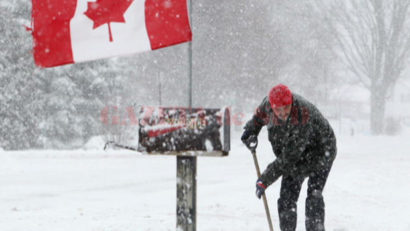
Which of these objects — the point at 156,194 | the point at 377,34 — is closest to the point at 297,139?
the point at 156,194

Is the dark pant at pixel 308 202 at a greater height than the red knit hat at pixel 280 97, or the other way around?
the red knit hat at pixel 280 97

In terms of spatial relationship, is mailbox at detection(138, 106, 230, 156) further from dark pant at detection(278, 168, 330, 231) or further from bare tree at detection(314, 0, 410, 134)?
bare tree at detection(314, 0, 410, 134)

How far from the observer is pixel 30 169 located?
11.4 meters

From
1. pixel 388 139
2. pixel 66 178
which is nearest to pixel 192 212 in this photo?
pixel 66 178

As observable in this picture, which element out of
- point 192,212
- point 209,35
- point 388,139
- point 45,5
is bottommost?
point 388,139

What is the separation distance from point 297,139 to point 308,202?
2.69ft

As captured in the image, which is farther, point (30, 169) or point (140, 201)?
point (30, 169)

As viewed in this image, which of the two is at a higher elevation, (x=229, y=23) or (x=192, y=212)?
(x=229, y=23)

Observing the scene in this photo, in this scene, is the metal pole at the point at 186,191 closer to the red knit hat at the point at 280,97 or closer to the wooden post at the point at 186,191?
the wooden post at the point at 186,191

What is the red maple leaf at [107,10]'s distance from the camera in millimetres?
3936

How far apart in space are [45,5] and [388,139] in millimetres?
22300

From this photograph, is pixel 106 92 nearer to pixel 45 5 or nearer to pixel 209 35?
pixel 209 35

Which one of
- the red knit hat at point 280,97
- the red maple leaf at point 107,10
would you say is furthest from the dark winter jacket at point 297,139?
the red maple leaf at point 107,10

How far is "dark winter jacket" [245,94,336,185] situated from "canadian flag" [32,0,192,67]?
113cm
